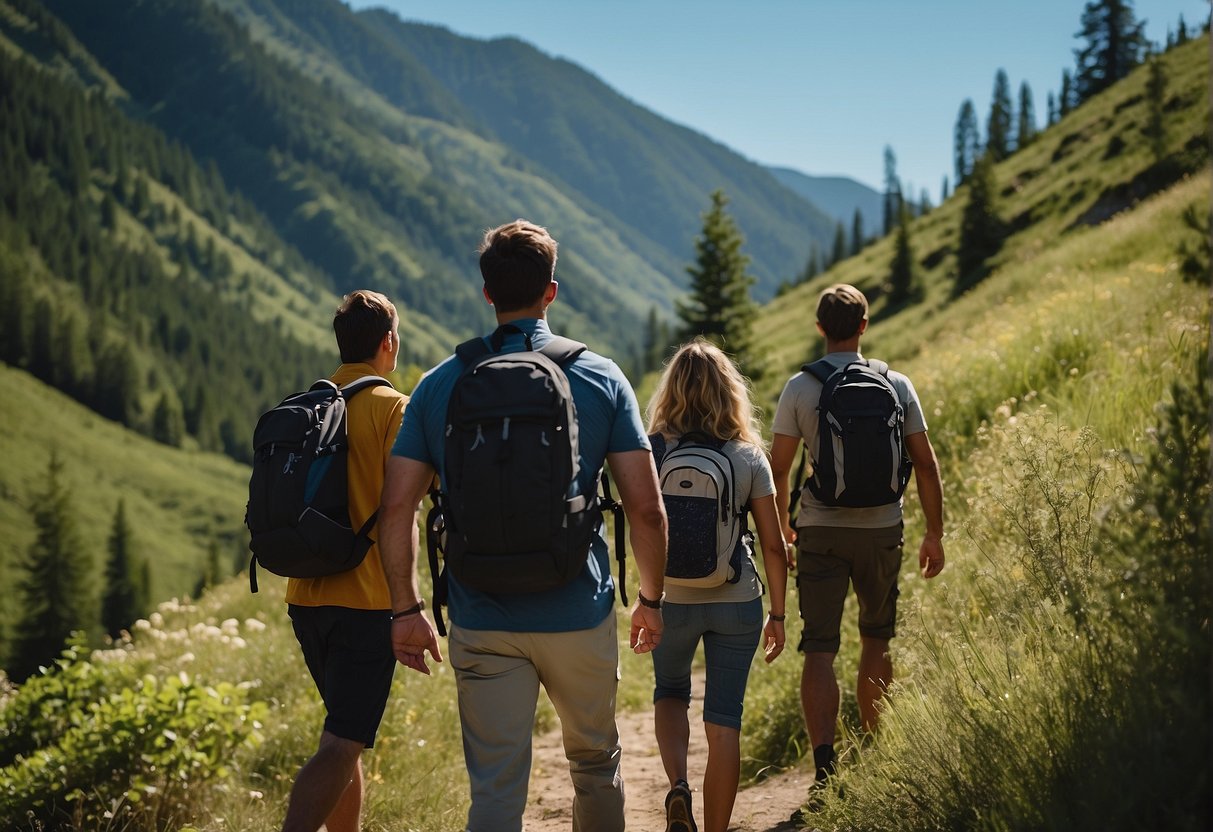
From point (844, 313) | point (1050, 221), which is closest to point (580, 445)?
point (844, 313)

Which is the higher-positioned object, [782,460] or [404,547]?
[782,460]

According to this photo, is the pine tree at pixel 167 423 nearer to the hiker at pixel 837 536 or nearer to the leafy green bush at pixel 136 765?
the leafy green bush at pixel 136 765

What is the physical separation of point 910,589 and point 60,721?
6.51 m

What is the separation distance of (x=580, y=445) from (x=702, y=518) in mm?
1084

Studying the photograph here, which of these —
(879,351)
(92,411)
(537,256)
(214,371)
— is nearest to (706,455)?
(537,256)

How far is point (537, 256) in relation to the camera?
11.9 feet

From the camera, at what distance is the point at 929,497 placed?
5.19 meters

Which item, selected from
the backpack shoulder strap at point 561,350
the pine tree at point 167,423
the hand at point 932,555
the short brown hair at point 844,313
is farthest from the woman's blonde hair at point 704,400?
the pine tree at point 167,423

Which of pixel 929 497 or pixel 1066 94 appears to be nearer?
pixel 929 497

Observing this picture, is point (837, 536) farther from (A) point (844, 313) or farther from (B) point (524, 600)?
(B) point (524, 600)

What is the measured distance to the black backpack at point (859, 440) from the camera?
190 inches

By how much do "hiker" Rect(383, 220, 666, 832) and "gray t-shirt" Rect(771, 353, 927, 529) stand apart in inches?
64.9

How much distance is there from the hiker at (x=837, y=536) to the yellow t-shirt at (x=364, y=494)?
1.97 m

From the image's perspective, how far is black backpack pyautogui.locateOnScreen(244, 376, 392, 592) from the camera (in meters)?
3.96
